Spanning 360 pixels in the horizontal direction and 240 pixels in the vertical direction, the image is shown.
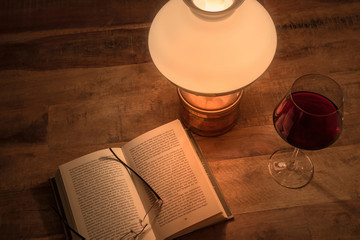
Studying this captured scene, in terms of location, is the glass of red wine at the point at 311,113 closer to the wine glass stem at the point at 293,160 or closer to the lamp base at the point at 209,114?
the wine glass stem at the point at 293,160

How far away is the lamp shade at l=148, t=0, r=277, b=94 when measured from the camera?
2.37 ft

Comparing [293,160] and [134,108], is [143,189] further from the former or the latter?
[293,160]

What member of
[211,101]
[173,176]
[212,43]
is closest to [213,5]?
[212,43]

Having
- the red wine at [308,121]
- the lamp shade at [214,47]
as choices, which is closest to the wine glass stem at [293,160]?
the red wine at [308,121]

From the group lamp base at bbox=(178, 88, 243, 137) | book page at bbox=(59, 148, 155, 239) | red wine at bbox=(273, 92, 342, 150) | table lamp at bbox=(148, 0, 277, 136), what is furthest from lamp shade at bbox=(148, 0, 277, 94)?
book page at bbox=(59, 148, 155, 239)

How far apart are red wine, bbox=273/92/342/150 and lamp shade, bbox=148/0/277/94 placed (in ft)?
0.34

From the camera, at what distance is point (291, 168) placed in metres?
1.03

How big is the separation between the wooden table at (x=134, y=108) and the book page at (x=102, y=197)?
9 cm

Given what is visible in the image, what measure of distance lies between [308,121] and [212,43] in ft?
0.78

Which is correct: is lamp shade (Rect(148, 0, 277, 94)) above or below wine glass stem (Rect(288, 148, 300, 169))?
above

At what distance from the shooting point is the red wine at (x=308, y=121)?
73cm

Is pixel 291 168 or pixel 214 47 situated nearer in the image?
pixel 214 47

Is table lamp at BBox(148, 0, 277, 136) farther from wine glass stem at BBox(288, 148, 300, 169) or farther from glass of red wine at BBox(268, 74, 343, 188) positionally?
wine glass stem at BBox(288, 148, 300, 169)

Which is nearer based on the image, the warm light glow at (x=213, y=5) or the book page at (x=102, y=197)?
the warm light glow at (x=213, y=5)
